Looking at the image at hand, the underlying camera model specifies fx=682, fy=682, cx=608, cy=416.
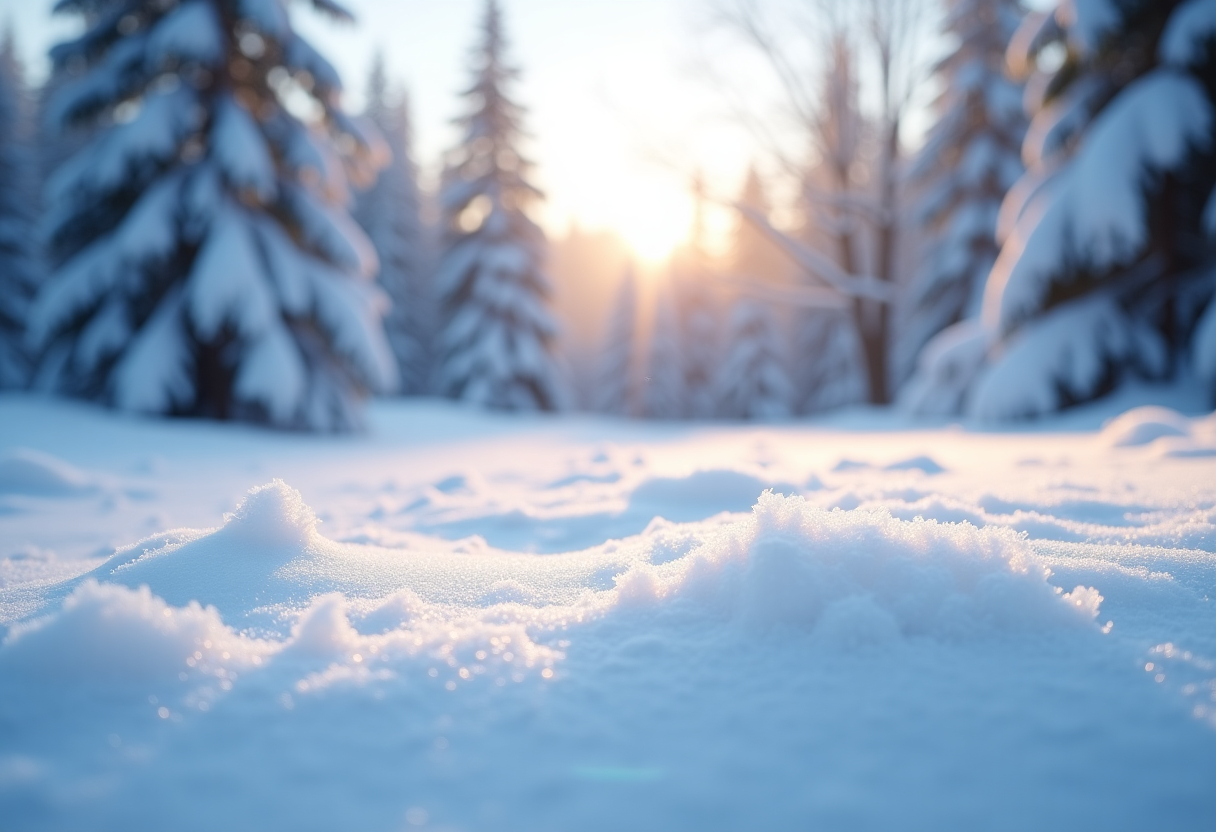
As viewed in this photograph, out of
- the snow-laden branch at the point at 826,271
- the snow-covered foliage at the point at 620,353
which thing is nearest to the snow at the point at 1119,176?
the snow-laden branch at the point at 826,271

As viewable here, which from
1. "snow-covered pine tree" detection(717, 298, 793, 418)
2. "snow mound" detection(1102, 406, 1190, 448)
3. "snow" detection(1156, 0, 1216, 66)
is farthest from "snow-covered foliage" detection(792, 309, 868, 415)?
"snow mound" detection(1102, 406, 1190, 448)

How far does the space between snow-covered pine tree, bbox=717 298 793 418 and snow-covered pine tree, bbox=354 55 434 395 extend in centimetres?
1169

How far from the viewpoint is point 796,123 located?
11812 millimetres

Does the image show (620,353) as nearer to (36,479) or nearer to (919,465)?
(919,465)

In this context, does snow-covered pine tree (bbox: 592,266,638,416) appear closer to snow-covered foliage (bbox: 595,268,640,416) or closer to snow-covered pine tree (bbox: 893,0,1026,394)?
snow-covered foliage (bbox: 595,268,640,416)

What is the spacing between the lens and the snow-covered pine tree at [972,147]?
13336 mm

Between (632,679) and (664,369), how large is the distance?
80.2 feet

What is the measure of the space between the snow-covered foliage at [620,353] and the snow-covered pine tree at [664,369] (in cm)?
131

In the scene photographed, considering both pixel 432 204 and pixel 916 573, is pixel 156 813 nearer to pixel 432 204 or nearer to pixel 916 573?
pixel 916 573

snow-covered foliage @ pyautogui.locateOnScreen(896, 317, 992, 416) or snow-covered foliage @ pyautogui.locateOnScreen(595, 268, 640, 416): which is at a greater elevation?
snow-covered foliage @ pyautogui.locateOnScreen(595, 268, 640, 416)

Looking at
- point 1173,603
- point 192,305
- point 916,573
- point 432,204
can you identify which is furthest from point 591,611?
point 432,204

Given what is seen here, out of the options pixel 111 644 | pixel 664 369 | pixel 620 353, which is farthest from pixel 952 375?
pixel 620 353

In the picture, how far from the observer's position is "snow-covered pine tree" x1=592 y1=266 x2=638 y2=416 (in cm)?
2700

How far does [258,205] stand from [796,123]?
28.4ft
